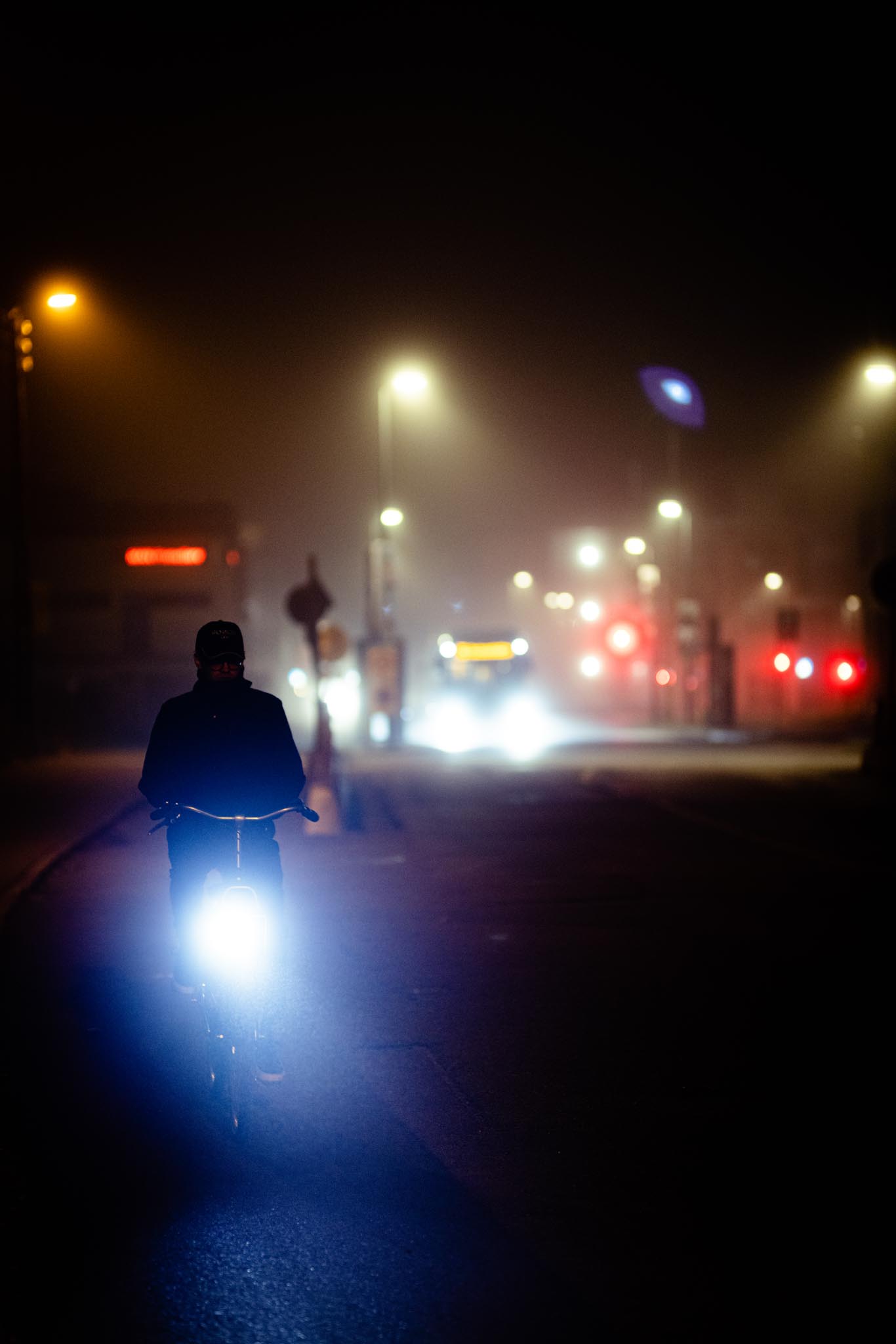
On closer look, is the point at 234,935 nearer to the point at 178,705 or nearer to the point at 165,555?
the point at 178,705

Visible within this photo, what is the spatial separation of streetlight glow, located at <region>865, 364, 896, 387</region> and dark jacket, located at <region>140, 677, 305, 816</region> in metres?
26.9

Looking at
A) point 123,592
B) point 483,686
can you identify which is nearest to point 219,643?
point 483,686

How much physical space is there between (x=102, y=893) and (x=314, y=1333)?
913 centimetres

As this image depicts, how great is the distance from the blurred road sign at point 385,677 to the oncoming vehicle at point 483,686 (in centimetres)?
1117

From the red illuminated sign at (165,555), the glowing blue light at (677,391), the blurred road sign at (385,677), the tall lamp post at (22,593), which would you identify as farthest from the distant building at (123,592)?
the tall lamp post at (22,593)

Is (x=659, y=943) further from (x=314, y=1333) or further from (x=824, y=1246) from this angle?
(x=314, y=1333)

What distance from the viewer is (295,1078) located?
21.2ft

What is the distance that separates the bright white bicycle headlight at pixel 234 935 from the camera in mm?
5844

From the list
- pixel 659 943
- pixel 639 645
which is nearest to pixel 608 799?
pixel 659 943

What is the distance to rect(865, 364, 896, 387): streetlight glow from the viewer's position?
1210 inches

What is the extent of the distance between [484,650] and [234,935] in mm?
47869

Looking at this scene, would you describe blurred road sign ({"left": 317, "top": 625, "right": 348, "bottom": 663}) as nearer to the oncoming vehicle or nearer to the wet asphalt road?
the wet asphalt road

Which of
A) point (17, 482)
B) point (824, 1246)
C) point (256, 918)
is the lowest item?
point (824, 1246)

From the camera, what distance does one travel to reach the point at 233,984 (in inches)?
229
